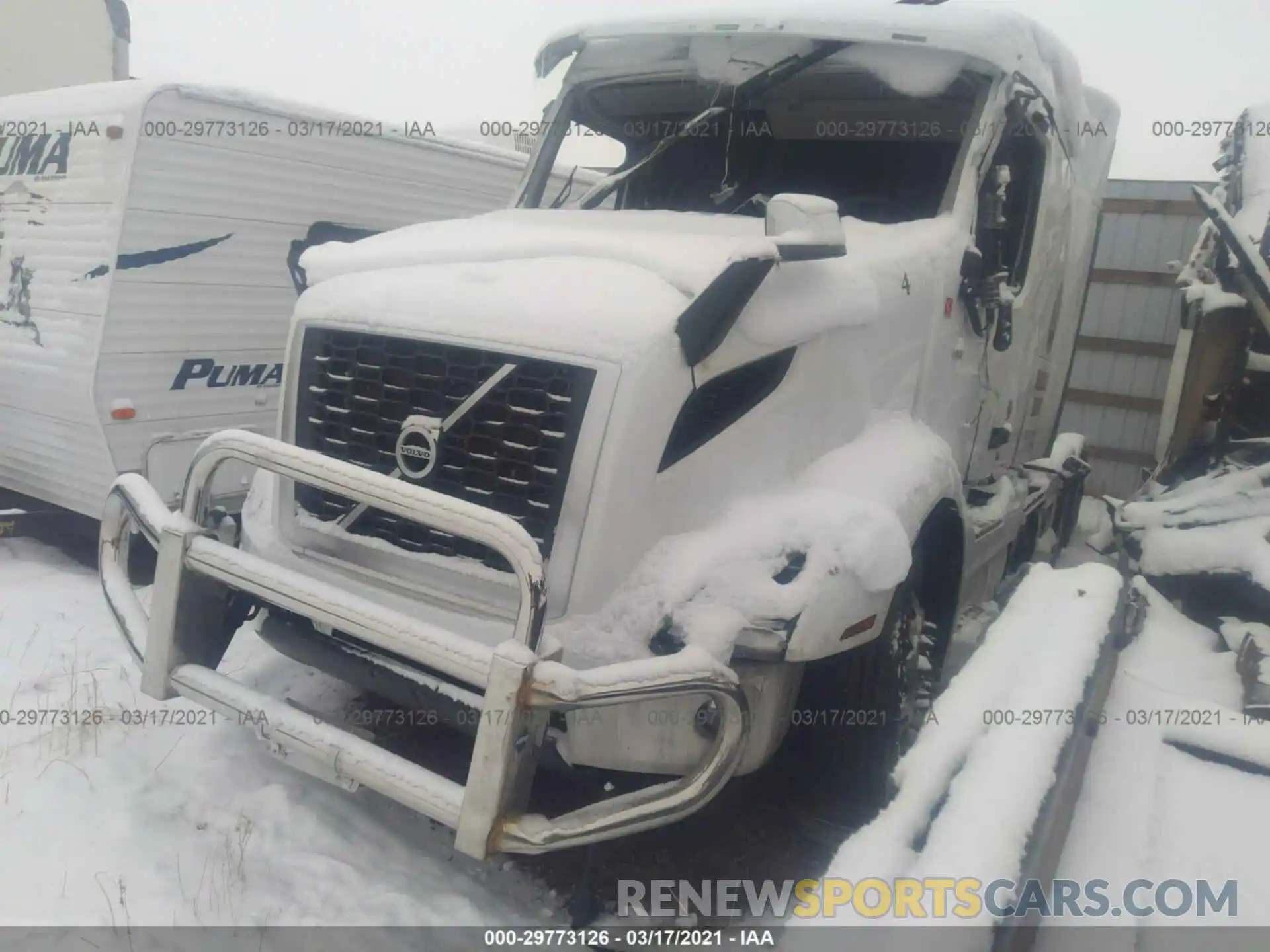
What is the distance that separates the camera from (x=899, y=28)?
12.0 ft

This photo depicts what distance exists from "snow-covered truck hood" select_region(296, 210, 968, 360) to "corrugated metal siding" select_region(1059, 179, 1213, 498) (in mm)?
6717

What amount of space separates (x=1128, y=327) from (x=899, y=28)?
670 cm

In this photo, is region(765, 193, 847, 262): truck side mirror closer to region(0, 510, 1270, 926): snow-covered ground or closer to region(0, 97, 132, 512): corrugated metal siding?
region(0, 510, 1270, 926): snow-covered ground

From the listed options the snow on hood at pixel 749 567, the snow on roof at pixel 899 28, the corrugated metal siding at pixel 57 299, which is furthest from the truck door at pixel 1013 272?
the corrugated metal siding at pixel 57 299

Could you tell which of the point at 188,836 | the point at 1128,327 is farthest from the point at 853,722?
the point at 1128,327

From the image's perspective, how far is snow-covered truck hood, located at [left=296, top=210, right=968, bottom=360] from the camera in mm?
2570

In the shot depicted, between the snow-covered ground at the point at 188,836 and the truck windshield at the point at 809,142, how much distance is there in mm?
2809

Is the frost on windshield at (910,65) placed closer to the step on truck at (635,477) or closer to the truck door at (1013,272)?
the step on truck at (635,477)

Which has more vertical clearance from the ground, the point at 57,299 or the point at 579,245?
the point at 579,245

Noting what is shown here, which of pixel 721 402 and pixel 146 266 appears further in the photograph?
pixel 146 266

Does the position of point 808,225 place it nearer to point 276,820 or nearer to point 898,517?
point 898,517

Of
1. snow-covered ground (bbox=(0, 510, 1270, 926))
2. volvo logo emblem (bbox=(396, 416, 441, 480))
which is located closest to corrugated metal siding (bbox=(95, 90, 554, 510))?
snow-covered ground (bbox=(0, 510, 1270, 926))

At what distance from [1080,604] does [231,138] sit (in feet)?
16.5

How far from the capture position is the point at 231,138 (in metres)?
5.23
